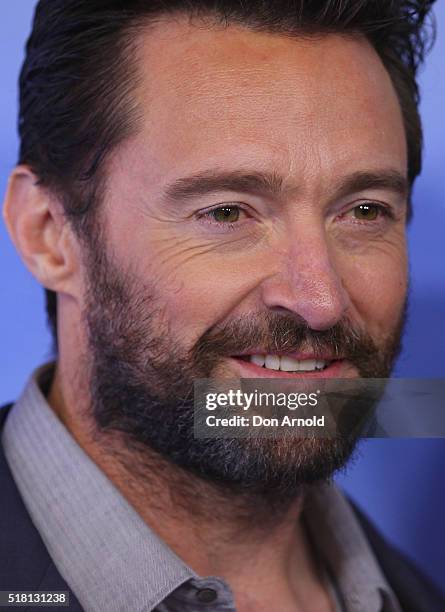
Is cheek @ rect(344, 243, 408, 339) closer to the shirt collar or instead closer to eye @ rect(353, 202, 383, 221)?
eye @ rect(353, 202, 383, 221)

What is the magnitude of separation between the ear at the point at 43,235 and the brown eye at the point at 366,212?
35 centimetres

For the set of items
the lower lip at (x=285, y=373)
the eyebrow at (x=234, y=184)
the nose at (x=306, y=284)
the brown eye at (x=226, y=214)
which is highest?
the eyebrow at (x=234, y=184)

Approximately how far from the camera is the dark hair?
1.09 metres

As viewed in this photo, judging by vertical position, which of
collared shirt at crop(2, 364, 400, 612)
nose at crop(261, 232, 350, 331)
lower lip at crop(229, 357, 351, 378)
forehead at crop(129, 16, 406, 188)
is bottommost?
collared shirt at crop(2, 364, 400, 612)

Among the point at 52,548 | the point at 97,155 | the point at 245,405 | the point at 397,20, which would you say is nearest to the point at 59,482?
the point at 52,548

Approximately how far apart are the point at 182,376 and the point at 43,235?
0.28 m

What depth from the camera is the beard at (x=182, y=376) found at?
1048 millimetres

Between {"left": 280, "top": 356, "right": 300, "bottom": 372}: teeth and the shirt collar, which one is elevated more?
{"left": 280, "top": 356, "right": 300, "bottom": 372}: teeth

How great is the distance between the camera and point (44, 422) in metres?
1.13

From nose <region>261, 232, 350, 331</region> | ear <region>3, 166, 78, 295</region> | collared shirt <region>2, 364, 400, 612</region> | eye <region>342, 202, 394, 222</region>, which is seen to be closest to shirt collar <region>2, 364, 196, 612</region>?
collared shirt <region>2, 364, 400, 612</region>

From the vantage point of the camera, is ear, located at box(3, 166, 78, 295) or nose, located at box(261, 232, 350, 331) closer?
nose, located at box(261, 232, 350, 331)

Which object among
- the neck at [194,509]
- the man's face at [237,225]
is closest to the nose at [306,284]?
the man's face at [237,225]

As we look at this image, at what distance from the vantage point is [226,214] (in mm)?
1066

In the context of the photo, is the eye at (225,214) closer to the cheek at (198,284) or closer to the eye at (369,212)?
the cheek at (198,284)
